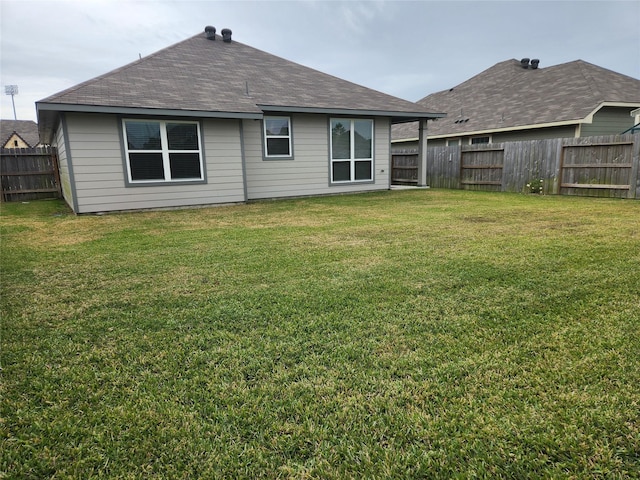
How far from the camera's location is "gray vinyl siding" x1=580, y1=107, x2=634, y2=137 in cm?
1389

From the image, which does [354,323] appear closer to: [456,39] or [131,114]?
[131,114]

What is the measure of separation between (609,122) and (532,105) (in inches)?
113

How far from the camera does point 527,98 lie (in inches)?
650

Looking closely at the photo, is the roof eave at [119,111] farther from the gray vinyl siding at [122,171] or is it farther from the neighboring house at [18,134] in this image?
the neighboring house at [18,134]

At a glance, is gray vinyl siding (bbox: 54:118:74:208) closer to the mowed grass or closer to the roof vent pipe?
the mowed grass

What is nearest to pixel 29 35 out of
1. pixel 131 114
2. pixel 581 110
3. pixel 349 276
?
pixel 131 114

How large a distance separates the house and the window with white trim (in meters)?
0.03

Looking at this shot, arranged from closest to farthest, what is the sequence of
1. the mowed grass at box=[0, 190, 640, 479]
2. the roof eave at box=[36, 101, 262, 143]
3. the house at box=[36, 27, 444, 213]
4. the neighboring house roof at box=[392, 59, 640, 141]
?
the mowed grass at box=[0, 190, 640, 479]
the roof eave at box=[36, 101, 262, 143]
the house at box=[36, 27, 444, 213]
the neighboring house roof at box=[392, 59, 640, 141]

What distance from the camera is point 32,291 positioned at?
334cm

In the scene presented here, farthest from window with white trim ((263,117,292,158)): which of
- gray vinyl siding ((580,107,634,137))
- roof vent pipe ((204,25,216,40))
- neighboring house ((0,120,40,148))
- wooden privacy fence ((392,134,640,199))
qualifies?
neighboring house ((0,120,40,148))

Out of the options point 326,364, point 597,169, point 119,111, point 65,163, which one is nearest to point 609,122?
point 597,169

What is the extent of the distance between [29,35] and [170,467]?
41.8ft

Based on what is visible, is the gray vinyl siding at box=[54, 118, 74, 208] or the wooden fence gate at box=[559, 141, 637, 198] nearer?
the gray vinyl siding at box=[54, 118, 74, 208]

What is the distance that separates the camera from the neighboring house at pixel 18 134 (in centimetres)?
3712
